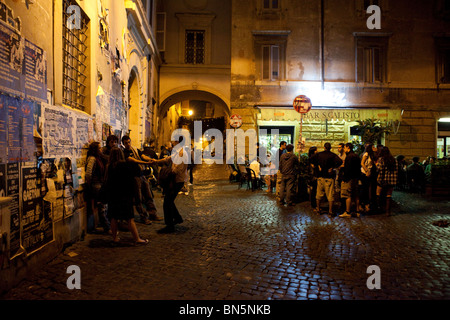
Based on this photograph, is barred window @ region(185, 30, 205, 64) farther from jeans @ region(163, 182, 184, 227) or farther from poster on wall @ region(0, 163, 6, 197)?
poster on wall @ region(0, 163, 6, 197)

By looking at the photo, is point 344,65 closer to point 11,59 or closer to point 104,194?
point 104,194

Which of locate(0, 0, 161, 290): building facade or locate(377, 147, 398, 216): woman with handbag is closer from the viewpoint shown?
locate(0, 0, 161, 290): building facade

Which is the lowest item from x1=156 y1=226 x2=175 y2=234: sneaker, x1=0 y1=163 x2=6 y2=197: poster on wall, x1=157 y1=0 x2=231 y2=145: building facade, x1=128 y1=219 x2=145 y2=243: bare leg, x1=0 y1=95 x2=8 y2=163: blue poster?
x1=156 y1=226 x2=175 y2=234: sneaker

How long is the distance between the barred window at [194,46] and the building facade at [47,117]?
494 inches

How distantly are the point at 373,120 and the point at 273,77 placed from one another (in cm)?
575

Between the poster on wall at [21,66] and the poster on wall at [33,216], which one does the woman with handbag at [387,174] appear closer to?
the poster on wall at [33,216]

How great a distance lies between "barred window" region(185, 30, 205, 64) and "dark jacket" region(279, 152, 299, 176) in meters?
12.9

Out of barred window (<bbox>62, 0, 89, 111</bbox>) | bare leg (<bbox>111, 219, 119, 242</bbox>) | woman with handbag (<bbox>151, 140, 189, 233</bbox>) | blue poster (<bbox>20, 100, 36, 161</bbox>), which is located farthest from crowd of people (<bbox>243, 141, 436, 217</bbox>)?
blue poster (<bbox>20, 100, 36, 161</bbox>)

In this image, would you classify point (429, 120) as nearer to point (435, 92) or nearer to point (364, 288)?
point (435, 92)

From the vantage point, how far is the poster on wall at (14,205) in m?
3.57

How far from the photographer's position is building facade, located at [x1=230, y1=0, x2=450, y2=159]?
1727cm

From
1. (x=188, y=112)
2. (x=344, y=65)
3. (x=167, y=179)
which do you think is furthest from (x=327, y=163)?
(x=188, y=112)

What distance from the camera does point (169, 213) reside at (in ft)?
20.5
